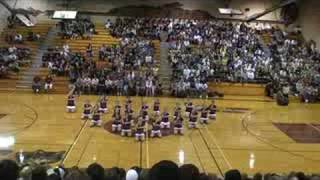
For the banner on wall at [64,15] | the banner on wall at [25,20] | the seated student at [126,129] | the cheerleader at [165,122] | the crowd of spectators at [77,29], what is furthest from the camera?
the banner on wall at [25,20]

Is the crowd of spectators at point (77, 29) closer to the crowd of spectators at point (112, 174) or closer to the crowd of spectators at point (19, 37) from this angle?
the crowd of spectators at point (19, 37)

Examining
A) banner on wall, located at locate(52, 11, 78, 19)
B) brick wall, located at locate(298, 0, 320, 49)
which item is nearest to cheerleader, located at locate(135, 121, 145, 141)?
banner on wall, located at locate(52, 11, 78, 19)

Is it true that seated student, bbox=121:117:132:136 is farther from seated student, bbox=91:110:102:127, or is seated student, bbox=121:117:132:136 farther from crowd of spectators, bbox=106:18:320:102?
crowd of spectators, bbox=106:18:320:102

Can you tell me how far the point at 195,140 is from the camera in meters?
17.6

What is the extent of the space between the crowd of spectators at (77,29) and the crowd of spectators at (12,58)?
11.5ft

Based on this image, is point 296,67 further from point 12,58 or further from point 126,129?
point 12,58

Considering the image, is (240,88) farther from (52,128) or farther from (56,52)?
(52,128)

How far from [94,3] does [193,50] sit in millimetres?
10178

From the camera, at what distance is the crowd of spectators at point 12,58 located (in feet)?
92.9

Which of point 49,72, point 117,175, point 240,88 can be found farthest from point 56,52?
point 117,175

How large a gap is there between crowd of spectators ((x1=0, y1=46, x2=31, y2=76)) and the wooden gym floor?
165 inches

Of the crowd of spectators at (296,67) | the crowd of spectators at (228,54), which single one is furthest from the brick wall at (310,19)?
the crowd of spectators at (228,54)

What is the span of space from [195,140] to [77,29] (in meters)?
18.8

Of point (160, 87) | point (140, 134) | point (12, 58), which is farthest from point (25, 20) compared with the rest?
point (140, 134)
